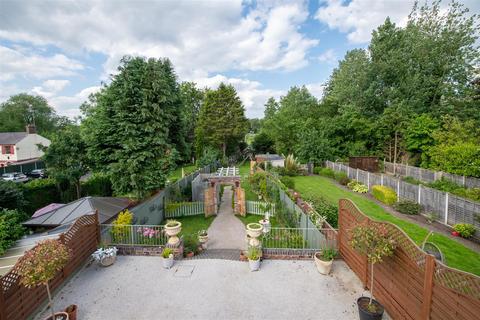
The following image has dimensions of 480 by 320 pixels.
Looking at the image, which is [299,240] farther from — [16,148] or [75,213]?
[16,148]

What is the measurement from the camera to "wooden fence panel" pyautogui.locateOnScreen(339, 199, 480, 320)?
11.0ft

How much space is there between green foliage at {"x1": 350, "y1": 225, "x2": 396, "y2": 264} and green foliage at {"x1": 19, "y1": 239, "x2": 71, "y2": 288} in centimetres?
611

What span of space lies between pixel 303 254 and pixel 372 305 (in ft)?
8.99

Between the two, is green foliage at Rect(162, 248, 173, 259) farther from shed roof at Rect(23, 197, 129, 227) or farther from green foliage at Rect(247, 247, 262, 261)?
shed roof at Rect(23, 197, 129, 227)

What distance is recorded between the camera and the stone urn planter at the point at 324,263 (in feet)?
21.5

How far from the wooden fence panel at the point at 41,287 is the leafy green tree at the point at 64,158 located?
8.86 metres

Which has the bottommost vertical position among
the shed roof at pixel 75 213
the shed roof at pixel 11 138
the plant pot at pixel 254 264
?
the plant pot at pixel 254 264

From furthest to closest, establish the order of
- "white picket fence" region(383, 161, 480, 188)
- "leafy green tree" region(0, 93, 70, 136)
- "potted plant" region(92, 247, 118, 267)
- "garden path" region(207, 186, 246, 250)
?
1. "leafy green tree" region(0, 93, 70, 136)
2. "white picket fence" region(383, 161, 480, 188)
3. "garden path" region(207, 186, 246, 250)
4. "potted plant" region(92, 247, 118, 267)

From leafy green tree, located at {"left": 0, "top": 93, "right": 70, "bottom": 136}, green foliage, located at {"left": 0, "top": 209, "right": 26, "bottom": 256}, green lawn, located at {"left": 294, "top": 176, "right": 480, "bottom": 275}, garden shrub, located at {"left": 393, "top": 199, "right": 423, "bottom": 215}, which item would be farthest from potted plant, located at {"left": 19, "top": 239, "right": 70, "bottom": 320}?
leafy green tree, located at {"left": 0, "top": 93, "right": 70, "bottom": 136}

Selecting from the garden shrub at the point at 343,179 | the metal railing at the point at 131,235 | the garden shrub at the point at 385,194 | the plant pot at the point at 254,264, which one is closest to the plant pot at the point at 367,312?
the plant pot at the point at 254,264

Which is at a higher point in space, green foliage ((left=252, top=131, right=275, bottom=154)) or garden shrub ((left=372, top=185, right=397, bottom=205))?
green foliage ((left=252, top=131, right=275, bottom=154))

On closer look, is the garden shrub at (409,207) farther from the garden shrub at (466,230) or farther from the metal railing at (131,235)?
the metal railing at (131,235)

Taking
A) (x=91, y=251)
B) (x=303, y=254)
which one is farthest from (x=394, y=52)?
(x=91, y=251)

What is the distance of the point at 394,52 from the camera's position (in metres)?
26.4
